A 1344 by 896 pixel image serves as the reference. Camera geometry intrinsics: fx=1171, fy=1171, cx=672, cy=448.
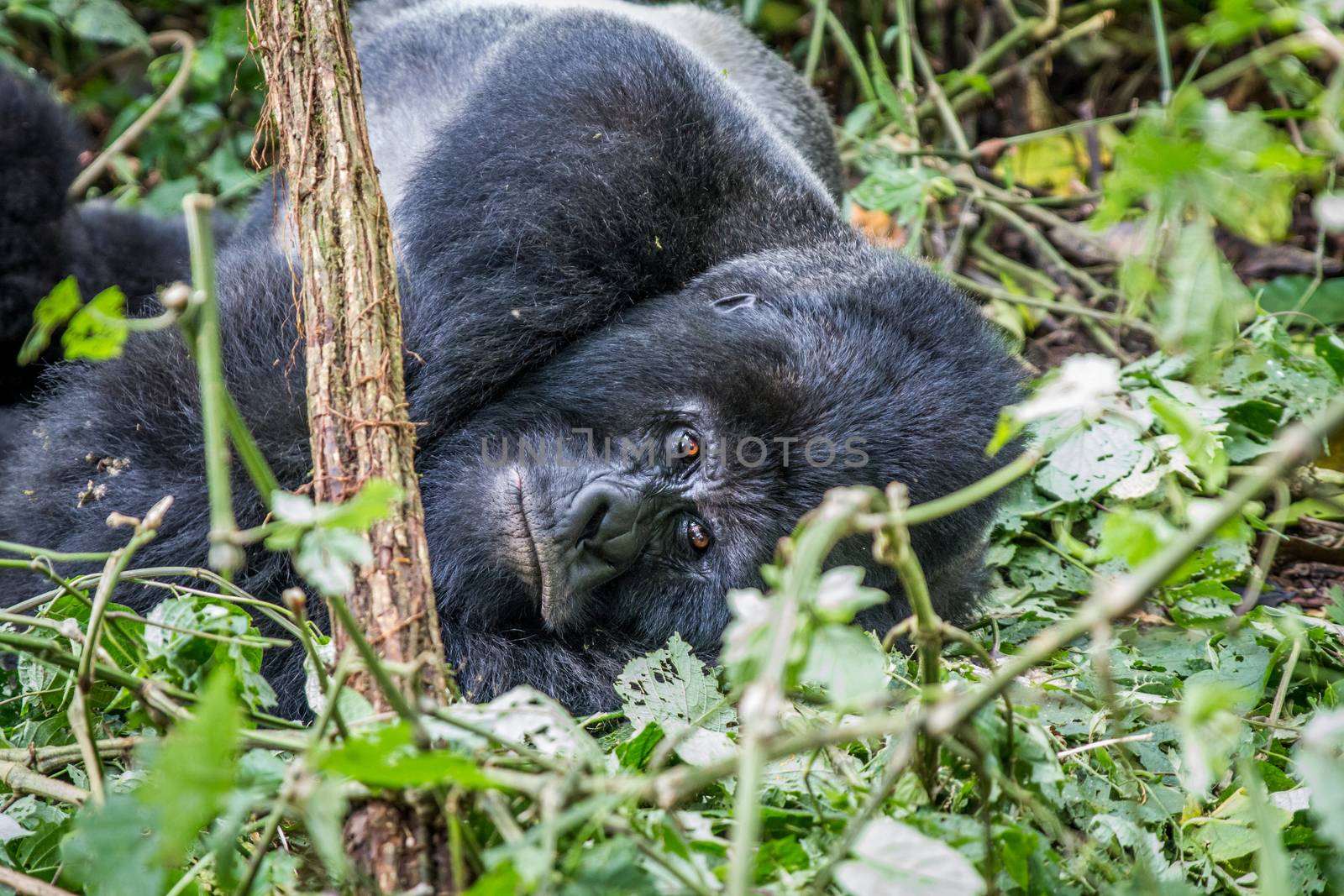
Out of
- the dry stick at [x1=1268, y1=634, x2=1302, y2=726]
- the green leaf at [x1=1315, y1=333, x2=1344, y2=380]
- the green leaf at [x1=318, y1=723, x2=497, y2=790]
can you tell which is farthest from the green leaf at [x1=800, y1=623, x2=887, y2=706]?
the green leaf at [x1=1315, y1=333, x2=1344, y2=380]

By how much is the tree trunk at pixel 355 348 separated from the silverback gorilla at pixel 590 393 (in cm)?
46

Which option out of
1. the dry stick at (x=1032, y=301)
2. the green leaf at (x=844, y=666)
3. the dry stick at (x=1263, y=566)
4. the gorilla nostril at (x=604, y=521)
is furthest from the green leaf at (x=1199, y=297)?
the dry stick at (x=1032, y=301)

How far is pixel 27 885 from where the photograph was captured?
1418 millimetres

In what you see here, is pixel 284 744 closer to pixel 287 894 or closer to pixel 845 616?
pixel 287 894

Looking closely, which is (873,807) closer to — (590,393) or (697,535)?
(697,535)

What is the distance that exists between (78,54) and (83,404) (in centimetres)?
315

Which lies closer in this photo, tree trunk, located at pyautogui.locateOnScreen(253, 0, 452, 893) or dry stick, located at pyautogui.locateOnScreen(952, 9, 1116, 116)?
tree trunk, located at pyautogui.locateOnScreen(253, 0, 452, 893)

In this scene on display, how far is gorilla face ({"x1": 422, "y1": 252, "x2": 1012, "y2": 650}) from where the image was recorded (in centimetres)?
244

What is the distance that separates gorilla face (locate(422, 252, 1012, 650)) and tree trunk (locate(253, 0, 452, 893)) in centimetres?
59

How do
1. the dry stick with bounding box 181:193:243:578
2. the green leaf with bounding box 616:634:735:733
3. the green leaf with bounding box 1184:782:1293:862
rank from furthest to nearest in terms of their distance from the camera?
the green leaf with bounding box 616:634:735:733, the green leaf with bounding box 1184:782:1293:862, the dry stick with bounding box 181:193:243:578

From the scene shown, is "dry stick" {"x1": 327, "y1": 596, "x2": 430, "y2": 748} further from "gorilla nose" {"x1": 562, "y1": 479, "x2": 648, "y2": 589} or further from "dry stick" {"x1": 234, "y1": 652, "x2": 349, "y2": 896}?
"gorilla nose" {"x1": 562, "y1": 479, "x2": 648, "y2": 589}

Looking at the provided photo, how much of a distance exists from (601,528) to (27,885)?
123 cm

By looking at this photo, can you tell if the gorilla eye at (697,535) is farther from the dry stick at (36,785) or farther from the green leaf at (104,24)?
the green leaf at (104,24)

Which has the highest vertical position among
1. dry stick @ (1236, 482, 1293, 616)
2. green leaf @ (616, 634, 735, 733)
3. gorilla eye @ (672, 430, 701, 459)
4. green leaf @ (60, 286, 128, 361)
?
green leaf @ (60, 286, 128, 361)
